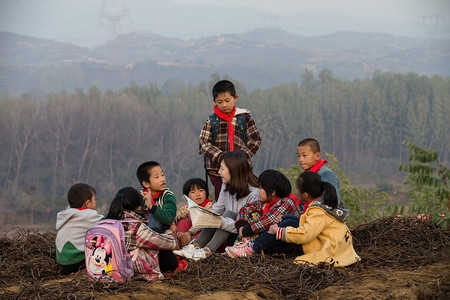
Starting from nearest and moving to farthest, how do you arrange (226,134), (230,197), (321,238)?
(321,238)
(230,197)
(226,134)

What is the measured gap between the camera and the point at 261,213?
4922 mm

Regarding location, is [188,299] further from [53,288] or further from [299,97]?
[299,97]

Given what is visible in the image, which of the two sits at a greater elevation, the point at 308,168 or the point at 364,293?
the point at 308,168

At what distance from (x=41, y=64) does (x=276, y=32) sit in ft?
139

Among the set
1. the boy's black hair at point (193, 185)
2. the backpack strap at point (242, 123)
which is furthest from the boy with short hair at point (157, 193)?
Answer: the backpack strap at point (242, 123)

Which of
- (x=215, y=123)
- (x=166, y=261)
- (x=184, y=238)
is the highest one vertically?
(x=215, y=123)

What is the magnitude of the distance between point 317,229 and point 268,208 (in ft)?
2.31

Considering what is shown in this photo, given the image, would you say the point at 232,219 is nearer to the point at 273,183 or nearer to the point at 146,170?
the point at 273,183

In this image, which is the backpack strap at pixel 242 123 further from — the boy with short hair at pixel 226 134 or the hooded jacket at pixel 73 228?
the hooded jacket at pixel 73 228

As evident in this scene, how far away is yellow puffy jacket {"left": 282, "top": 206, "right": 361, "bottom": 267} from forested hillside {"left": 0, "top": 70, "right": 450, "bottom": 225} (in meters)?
33.2

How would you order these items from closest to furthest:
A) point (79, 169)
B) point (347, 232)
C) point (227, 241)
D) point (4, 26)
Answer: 1. point (347, 232)
2. point (227, 241)
3. point (79, 169)
4. point (4, 26)

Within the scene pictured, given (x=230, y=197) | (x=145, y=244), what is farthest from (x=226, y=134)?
(x=145, y=244)

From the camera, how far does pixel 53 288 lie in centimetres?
374

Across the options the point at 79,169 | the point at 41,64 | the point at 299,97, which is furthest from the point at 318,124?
the point at 41,64
